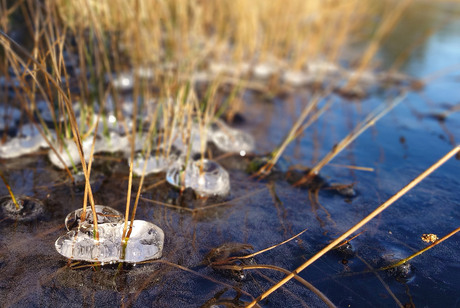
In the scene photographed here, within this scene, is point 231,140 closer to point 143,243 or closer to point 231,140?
point 231,140

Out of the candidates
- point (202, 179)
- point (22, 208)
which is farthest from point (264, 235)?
point (22, 208)

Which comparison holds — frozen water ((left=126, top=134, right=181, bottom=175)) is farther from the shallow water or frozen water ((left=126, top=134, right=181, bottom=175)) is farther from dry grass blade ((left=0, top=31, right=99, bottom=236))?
dry grass blade ((left=0, top=31, right=99, bottom=236))

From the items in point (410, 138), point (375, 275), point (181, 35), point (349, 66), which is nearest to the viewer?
point (375, 275)

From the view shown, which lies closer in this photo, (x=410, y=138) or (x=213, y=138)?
(x=213, y=138)

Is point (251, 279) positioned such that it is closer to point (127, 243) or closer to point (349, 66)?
point (127, 243)

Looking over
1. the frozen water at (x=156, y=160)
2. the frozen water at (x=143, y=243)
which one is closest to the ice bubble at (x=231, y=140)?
the frozen water at (x=156, y=160)

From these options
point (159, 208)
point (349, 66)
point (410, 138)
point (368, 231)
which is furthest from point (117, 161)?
point (349, 66)

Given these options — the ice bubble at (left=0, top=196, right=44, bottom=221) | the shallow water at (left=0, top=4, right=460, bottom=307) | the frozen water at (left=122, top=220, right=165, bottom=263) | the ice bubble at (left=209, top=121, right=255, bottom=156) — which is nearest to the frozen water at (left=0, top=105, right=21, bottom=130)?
the shallow water at (left=0, top=4, right=460, bottom=307)
